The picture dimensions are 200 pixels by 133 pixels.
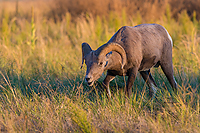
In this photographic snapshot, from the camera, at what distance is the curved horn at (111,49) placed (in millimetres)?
4168

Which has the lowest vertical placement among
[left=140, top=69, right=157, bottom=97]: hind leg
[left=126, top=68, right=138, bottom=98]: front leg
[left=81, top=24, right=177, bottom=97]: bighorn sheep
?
[left=140, top=69, right=157, bottom=97]: hind leg

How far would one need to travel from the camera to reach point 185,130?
3.54 m

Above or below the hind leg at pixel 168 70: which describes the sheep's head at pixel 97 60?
above

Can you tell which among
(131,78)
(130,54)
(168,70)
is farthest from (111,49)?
(168,70)

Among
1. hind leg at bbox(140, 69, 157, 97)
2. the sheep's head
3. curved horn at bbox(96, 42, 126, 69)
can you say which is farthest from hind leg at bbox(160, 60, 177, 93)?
the sheep's head

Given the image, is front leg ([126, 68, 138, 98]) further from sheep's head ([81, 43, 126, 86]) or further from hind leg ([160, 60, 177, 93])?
hind leg ([160, 60, 177, 93])

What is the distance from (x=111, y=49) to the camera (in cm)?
428

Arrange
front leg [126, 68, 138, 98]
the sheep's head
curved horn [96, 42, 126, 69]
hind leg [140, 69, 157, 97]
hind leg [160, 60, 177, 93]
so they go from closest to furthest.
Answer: the sheep's head → curved horn [96, 42, 126, 69] → front leg [126, 68, 138, 98] → hind leg [160, 60, 177, 93] → hind leg [140, 69, 157, 97]

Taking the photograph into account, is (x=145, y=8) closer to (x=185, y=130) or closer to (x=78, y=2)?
(x=78, y=2)

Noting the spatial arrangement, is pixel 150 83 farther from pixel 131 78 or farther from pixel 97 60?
pixel 97 60

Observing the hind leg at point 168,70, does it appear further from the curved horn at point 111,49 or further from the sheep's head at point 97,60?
the sheep's head at point 97,60

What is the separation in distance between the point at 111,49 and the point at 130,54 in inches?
18.7

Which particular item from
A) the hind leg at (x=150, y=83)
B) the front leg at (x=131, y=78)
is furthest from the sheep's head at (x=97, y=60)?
the hind leg at (x=150, y=83)

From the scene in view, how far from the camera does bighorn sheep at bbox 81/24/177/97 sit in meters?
4.18
